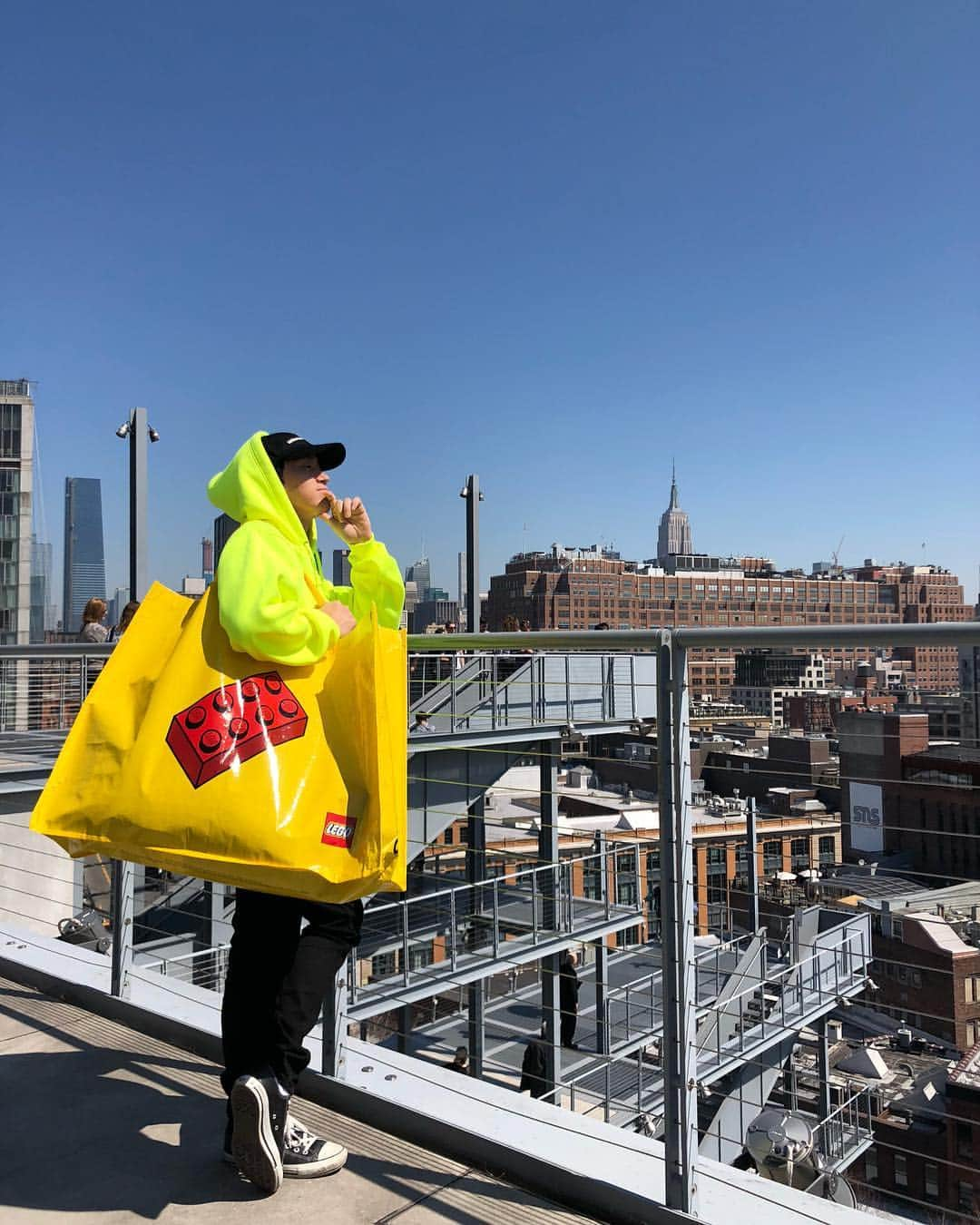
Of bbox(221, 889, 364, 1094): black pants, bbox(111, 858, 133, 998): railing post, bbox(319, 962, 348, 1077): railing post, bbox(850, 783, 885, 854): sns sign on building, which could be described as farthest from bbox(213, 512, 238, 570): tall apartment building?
bbox(850, 783, 885, 854): sns sign on building

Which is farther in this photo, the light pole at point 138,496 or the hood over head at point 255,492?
the light pole at point 138,496

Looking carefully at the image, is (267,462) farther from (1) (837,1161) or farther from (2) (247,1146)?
(1) (837,1161)

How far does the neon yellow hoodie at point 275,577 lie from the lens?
6.33 ft

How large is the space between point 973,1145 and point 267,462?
34.1 metres

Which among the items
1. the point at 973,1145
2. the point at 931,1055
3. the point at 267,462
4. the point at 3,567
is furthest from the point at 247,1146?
the point at 3,567

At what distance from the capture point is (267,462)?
215cm

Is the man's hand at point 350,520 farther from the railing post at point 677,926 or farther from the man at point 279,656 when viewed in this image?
the railing post at point 677,926

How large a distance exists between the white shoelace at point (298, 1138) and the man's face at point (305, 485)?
149cm

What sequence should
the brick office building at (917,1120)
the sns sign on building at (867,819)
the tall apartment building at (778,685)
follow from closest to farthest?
→ the sns sign on building at (867,819) → the brick office building at (917,1120) → the tall apartment building at (778,685)

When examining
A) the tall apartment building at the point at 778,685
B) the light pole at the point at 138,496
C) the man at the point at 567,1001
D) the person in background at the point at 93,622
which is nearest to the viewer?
the person in background at the point at 93,622

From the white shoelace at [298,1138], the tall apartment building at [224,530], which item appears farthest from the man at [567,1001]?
the tall apartment building at [224,530]

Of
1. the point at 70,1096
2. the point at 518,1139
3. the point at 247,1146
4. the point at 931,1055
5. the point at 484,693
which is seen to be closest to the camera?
the point at 247,1146

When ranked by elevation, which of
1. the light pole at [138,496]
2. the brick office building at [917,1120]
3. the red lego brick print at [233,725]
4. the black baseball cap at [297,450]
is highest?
the light pole at [138,496]

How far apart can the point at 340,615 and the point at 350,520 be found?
0.37 metres
